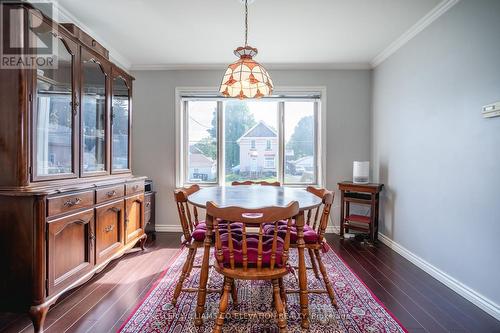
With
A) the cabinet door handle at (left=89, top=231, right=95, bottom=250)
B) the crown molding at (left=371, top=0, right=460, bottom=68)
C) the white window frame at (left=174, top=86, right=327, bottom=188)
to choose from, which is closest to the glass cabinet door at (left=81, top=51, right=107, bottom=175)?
the cabinet door handle at (left=89, top=231, right=95, bottom=250)

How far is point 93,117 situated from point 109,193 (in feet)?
2.35

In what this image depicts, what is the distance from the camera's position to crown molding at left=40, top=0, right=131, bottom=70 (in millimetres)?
2499

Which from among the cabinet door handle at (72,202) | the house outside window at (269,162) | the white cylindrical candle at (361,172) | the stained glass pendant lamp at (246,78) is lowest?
the cabinet door handle at (72,202)

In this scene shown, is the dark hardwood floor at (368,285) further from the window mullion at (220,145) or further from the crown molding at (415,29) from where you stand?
A: the crown molding at (415,29)

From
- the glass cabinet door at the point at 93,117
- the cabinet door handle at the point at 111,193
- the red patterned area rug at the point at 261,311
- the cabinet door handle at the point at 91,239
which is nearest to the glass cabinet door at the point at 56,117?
the glass cabinet door at the point at 93,117

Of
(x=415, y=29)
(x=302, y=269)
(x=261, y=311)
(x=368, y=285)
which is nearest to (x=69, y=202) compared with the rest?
(x=261, y=311)

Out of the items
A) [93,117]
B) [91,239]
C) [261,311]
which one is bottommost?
[261,311]

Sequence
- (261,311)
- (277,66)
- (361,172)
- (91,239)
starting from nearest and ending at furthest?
(261,311) < (91,239) < (361,172) < (277,66)

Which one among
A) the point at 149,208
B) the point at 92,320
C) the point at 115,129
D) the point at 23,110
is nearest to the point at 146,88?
the point at 115,129

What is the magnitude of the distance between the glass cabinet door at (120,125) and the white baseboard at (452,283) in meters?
3.30

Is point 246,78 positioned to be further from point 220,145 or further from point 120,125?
point 220,145

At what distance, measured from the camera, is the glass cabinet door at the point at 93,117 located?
7.59 ft

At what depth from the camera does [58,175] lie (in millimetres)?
1997

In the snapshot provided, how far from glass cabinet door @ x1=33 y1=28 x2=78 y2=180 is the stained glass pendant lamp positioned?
4.01ft
